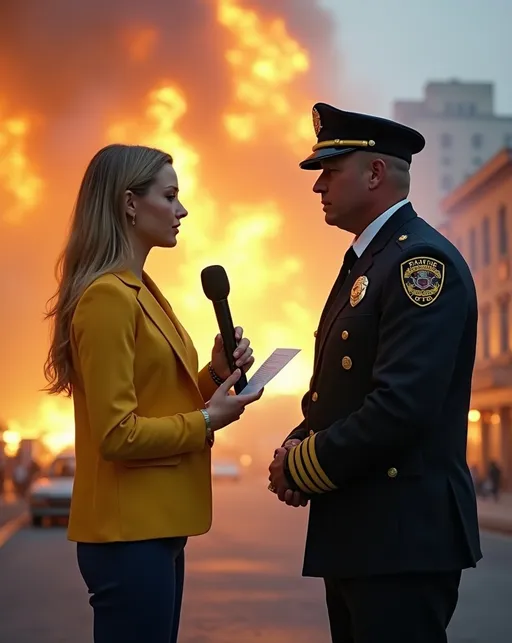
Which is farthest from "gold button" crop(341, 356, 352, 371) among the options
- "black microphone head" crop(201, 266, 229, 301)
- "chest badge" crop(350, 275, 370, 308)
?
"black microphone head" crop(201, 266, 229, 301)

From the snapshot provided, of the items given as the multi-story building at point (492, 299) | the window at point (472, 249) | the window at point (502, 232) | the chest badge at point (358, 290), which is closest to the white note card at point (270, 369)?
the chest badge at point (358, 290)

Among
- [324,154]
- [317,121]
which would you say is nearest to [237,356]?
[324,154]

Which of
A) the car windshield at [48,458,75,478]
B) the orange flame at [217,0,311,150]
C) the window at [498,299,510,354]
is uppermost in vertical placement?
the orange flame at [217,0,311,150]

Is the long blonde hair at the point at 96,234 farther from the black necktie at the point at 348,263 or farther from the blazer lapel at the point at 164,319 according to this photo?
the black necktie at the point at 348,263

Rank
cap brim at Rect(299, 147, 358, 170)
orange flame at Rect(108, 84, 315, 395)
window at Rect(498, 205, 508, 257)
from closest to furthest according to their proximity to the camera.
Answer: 1. cap brim at Rect(299, 147, 358, 170)
2. orange flame at Rect(108, 84, 315, 395)
3. window at Rect(498, 205, 508, 257)

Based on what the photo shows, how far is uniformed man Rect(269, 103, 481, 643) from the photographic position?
10.4 ft

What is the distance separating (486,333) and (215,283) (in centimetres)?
4191

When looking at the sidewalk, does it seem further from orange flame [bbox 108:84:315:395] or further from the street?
orange flame [bbox 108:84:315:395]

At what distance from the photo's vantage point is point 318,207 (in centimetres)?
4025

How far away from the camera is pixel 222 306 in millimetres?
3764

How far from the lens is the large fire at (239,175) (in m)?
35.2

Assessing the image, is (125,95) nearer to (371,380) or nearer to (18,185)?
(18,185)

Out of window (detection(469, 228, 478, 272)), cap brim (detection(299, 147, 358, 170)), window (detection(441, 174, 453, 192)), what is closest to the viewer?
cap brim (detection(299, 147, 358, 170))

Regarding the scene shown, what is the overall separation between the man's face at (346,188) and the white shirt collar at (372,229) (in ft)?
0.17
